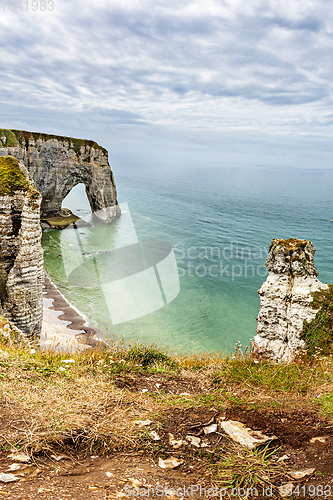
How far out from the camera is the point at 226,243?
168ft

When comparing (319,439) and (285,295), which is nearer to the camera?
(319,439)

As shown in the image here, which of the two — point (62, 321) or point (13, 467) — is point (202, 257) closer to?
point (62, 321)

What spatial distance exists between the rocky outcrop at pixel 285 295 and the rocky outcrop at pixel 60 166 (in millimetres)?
41151

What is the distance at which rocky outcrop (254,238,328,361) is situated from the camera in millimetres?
9766

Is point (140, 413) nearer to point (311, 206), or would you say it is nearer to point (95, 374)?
point (95, 374)

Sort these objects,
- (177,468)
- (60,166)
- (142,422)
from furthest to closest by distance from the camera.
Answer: (60,166)
(142,422)
(177,468)

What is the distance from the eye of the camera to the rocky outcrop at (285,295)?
384 inches

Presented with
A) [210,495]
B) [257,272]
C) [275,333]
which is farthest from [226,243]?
[210,495]

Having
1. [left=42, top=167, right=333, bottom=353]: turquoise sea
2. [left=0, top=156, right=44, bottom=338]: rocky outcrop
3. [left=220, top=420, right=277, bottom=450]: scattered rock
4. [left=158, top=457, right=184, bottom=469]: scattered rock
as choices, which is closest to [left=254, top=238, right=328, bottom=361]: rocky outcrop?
[left=42, top=167, right=333, bottom=353]: turquoise sea

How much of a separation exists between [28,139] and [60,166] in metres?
6.81

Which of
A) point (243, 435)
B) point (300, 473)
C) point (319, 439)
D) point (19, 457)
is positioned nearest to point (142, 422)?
point (243, 435)

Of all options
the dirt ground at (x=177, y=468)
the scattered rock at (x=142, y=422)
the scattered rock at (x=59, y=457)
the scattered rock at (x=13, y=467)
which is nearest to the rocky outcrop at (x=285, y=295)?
the dirt ground at (x=177, y=468)

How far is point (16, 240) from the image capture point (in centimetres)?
1251

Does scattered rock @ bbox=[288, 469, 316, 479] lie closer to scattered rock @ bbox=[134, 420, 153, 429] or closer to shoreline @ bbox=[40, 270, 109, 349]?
scattered rock @ bbox=[134, 420, 153, 429]
